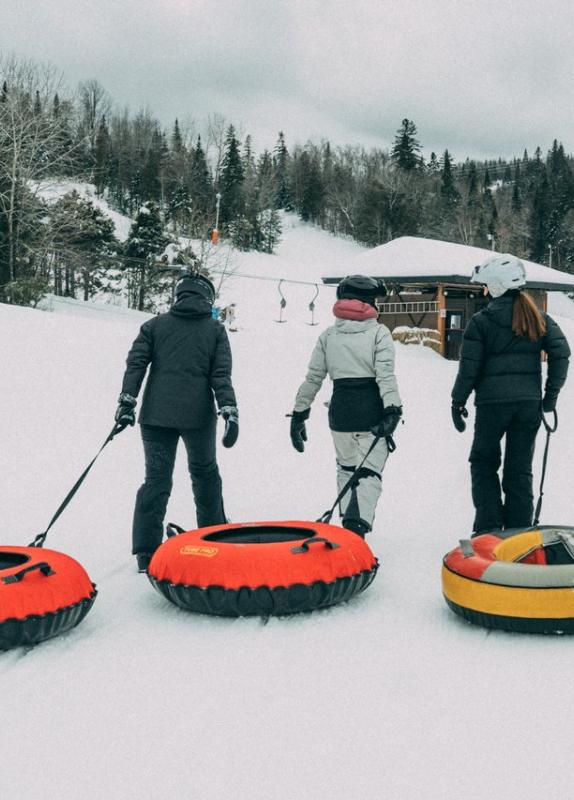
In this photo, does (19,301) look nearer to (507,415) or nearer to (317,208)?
(507,415)

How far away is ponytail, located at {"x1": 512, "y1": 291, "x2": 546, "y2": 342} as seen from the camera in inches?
163

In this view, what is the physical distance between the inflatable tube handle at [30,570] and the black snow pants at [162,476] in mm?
985

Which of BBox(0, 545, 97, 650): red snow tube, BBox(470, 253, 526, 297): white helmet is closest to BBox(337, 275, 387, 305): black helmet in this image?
BBox(470, 253, 526, 297): white helmet

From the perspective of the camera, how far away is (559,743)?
2.07m

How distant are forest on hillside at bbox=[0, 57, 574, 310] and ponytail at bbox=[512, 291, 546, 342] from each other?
20107 millimetres

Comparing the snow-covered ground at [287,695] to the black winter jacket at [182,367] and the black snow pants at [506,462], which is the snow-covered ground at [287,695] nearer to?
the black snow pants at [506,462]

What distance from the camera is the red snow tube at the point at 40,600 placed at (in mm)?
2766

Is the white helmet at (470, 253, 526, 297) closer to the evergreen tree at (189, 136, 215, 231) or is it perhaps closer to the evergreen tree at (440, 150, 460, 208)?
the evergreen tree at (189, 136, 215, 231)

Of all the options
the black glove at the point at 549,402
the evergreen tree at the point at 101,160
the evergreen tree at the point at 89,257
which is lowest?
the black glove at the point at 549,402

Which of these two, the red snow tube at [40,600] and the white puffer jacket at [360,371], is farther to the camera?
the white puffer jacket at [360,371]

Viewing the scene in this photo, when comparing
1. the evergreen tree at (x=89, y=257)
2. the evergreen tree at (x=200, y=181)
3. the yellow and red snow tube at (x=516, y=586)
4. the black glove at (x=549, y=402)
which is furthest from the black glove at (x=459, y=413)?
the evergreen tree at (x=200, y=181)

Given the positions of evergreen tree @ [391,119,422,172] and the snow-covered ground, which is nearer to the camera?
the snow-covered ground

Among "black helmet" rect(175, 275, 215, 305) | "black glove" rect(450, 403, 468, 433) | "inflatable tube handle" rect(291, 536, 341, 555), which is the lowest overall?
"inflatable tube handle" rect(291, 536, 341, 555)

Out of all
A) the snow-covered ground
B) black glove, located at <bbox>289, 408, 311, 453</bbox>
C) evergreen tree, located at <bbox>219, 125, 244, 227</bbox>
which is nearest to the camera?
the snow-covered ground
